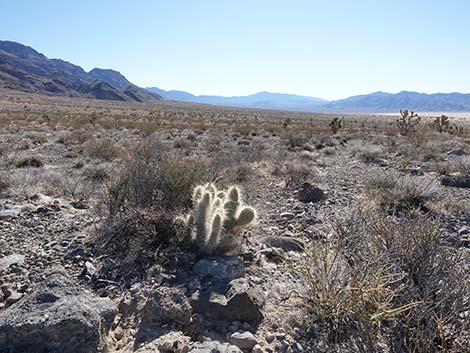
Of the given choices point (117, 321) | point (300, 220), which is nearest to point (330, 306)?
point (117, 321)

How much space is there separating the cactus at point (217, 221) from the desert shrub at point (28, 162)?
7571mm

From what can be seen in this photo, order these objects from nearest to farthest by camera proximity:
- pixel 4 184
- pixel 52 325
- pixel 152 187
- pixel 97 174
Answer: pixel 52 325, pixel 152 187, pixel 4 184, pixel 97 174

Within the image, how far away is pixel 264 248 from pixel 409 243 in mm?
1884

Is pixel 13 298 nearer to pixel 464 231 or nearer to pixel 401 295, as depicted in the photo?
pixel 401 295

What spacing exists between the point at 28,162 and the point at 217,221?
838 centimetres

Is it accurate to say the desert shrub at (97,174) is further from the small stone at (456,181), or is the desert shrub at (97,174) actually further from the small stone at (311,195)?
the small stone at (456,181)

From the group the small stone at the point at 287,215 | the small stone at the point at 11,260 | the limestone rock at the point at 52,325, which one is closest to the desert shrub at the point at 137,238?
the small stone at the point at 11,260

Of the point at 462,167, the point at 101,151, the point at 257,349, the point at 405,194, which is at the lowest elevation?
the point at 257,349

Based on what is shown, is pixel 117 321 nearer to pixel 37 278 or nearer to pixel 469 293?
pixel 37 278

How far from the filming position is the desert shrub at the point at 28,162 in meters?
10.5

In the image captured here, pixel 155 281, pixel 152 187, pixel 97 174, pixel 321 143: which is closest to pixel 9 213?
pixel 152 187

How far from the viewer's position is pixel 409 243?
11.5ft

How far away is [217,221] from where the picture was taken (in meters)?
4.34

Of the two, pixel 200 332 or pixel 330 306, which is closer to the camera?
pixel 330 306
